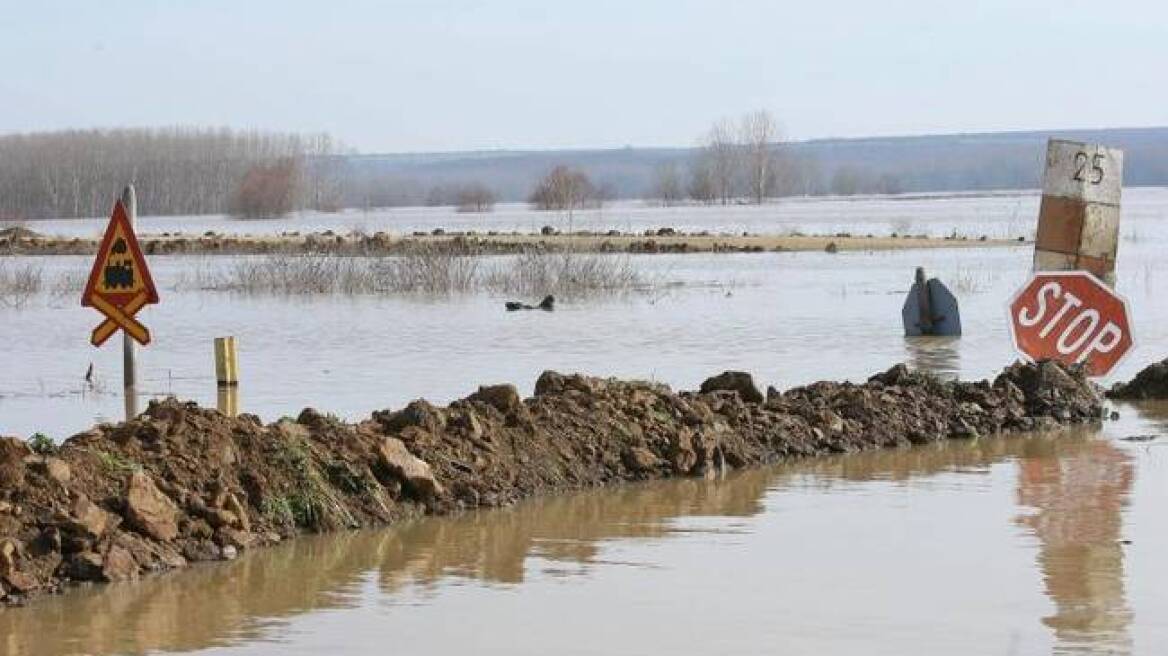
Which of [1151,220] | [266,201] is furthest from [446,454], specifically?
[266,201]

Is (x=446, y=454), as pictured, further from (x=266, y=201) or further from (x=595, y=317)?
(x=266, y=201)

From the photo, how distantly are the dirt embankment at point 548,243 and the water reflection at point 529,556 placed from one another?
151 ft

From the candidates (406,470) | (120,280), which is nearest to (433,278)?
(120,280)

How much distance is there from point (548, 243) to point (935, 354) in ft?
130

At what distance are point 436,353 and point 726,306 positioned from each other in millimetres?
11454

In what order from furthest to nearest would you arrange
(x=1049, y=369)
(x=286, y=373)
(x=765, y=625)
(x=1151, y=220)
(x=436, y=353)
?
(x=1151, y=220) < (x=436, y=353) < (x=286, y=373) < (x=1049, y=369) < (x=765, y=625)

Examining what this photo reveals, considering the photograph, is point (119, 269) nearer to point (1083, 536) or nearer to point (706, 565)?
point (706, 565)

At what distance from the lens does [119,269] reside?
16.2 m

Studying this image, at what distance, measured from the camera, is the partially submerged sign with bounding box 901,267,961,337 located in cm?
2661

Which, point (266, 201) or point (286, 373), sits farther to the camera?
point (266, 201)

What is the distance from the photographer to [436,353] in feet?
80.2

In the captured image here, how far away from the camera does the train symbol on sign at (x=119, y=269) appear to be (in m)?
16.1

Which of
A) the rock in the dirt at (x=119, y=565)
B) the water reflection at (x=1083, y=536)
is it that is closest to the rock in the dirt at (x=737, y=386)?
the water reflection at (x=1083, y=536)

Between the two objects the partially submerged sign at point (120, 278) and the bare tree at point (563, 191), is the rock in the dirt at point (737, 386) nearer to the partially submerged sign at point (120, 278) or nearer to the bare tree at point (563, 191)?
the partially submerged sign at point (120, 278)
